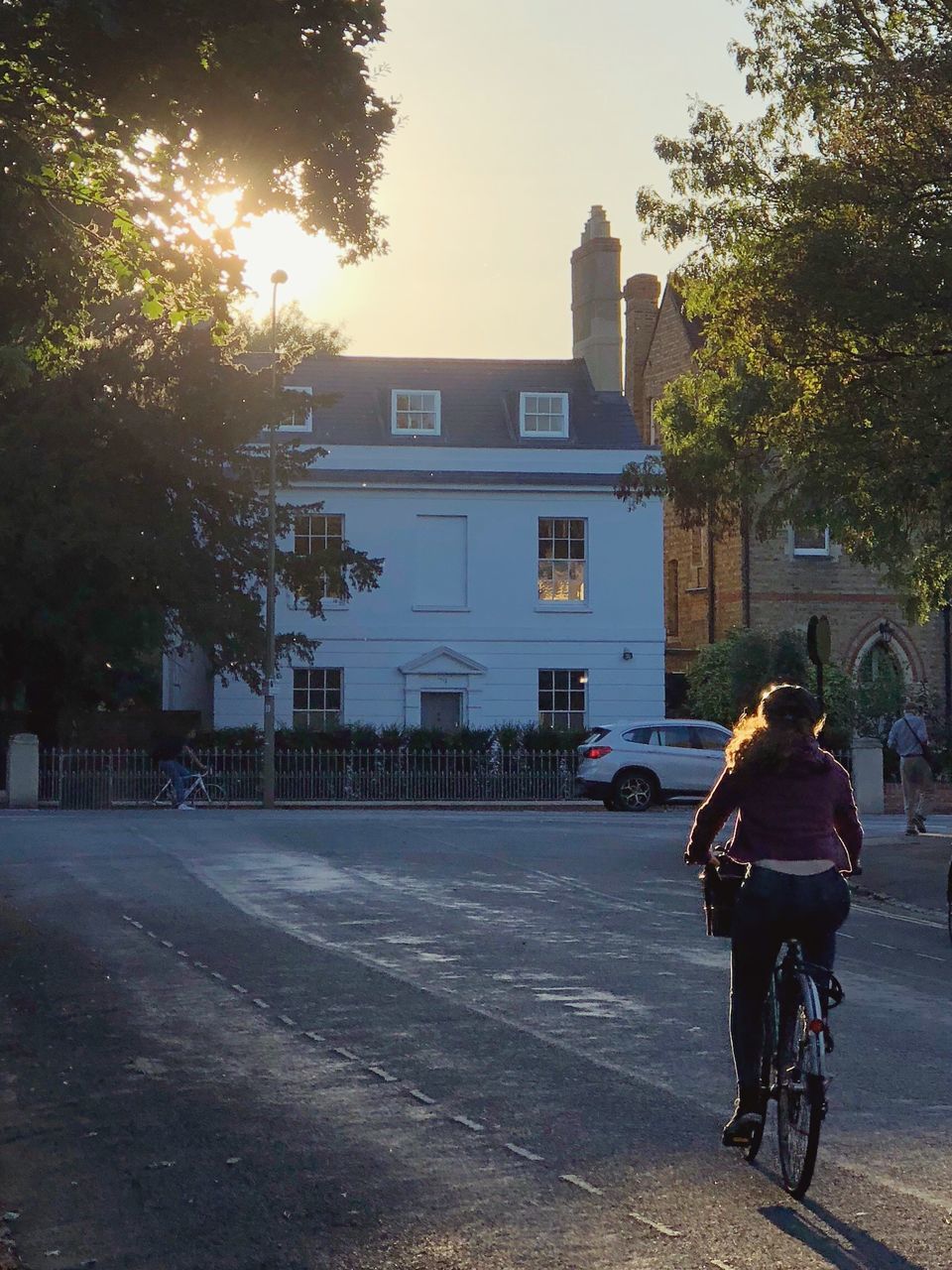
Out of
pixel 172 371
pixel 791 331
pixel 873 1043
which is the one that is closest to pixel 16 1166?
pixel 873 1043

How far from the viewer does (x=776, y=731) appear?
697 centimetres

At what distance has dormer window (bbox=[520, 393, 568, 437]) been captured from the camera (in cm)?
4794

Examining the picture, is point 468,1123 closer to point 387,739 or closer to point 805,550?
point 387,739

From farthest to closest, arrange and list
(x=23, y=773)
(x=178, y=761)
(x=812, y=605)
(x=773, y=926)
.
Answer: (x=812, y=605), (x=178, y=761), (x=23, y=773), (x=773, y=926)

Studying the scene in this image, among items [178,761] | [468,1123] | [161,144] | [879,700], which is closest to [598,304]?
[879,700]

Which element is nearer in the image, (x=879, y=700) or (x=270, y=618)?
(x=270, y=618)

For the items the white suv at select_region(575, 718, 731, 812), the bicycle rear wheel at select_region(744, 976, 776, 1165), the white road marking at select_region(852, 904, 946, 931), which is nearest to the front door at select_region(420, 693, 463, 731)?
the white suv at select_region(575, 718, 731, 812)

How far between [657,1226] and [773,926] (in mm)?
1233

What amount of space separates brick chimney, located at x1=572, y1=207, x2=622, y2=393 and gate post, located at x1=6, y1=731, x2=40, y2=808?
64.3ft

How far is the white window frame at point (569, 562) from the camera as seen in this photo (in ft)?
152

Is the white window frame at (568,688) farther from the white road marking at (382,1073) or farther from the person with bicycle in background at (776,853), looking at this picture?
the person with bicycle in background at (776,853)

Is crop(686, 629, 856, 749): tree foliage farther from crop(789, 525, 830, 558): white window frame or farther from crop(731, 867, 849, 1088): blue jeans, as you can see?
crop(731, 867, 849, 1088): blue jeans

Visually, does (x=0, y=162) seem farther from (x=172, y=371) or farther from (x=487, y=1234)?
(x=172, y=371)

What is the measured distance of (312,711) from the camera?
45.6 m
